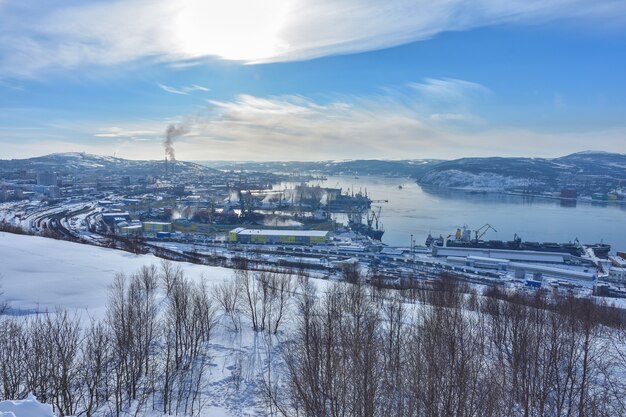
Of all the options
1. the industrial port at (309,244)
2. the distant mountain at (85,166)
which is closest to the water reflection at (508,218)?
the industrial port at (309,244)

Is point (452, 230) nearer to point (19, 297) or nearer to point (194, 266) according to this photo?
point (194, 266)

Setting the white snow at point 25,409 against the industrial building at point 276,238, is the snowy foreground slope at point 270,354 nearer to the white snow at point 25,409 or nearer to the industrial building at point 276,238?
the white snow at point 25,409

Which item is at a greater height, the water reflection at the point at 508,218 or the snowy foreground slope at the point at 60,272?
the snowy foreground slope at the point at 60,272

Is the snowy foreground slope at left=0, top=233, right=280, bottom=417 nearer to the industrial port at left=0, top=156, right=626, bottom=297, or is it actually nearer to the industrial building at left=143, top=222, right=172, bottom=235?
the industrial port at left=0, top=156, right=626, bottom=297

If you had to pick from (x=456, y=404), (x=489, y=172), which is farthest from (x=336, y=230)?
(x=489, y=172)

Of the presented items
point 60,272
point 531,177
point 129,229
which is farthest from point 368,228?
point 531,177

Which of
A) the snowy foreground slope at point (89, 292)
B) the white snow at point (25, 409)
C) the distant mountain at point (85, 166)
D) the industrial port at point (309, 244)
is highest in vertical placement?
Answer: the distant mountain at point (85, 166)
